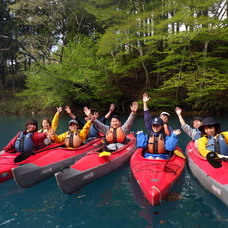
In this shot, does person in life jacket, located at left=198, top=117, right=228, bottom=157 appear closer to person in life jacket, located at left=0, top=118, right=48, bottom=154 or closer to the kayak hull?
the kayak hull

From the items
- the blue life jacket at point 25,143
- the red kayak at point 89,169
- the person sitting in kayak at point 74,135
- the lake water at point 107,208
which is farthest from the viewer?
the person sitting in kayak at point 74,135

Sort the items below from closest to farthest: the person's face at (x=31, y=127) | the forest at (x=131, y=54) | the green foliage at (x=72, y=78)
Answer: the person's face at (x=31, y=127)
the forest at (x=131, y=54)
the green foliage at (x=72, y=78)

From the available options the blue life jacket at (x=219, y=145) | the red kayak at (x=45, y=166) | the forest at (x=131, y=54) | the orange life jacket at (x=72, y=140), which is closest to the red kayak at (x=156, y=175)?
the blue life jacket at (x=219, y=145)

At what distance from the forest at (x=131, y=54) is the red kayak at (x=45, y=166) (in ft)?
32.3

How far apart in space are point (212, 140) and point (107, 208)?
249cm

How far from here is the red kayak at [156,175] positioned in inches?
131

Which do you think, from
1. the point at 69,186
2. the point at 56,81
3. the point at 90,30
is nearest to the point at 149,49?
the point at 56,81

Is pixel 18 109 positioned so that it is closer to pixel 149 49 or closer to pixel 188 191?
pixel 149 49

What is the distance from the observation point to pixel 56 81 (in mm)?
15984

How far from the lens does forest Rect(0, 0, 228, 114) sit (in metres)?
12.8

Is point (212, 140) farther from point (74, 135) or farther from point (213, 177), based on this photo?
point (74, 135)

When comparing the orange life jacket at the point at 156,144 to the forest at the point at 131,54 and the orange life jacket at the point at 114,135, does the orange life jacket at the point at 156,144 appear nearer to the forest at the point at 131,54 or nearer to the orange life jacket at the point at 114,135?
the orange life jacket at the point at 114,135

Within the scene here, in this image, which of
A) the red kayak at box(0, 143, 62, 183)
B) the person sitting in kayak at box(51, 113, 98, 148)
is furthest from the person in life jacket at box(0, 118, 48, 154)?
the person sitting in kayak at box(51, 113, 98, 148)

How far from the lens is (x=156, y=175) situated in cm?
368
